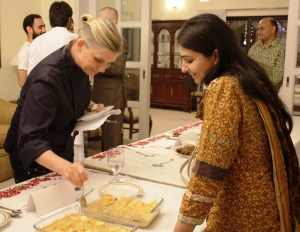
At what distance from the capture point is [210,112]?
0.96 metres

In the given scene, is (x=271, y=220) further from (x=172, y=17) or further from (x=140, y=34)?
(x=172, y=17)

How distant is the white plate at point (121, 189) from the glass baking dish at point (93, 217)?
209mm

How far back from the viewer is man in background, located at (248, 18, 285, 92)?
366 cm

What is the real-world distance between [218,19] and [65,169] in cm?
64

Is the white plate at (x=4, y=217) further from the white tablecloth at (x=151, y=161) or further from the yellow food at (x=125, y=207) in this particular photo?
the white tablecloth at (x=151, y=161)

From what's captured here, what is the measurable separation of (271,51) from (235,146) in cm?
298

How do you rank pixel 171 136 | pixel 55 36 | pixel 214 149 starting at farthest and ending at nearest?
pixel 55 36, pixel 171 136, pixel 214 149

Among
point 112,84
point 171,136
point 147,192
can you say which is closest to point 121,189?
point 147,192

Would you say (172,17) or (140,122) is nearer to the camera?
(140,122)

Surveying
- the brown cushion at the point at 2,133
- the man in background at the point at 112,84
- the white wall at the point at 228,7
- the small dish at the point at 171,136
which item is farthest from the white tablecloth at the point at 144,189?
the white wall at the point at 228,7

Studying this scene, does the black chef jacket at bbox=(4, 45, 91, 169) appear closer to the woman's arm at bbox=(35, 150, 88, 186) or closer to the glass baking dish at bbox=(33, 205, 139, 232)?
the woman's arm at bbox=(35, 150, 88, 186)

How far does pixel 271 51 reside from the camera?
145 inches

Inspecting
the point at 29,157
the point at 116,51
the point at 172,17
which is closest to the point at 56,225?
the point at 29,157

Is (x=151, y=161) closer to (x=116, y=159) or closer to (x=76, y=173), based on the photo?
(x=116, y=159)
